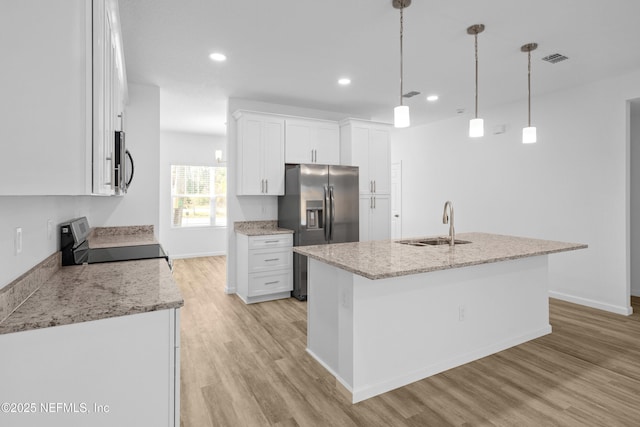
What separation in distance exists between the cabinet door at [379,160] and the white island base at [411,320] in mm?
2564

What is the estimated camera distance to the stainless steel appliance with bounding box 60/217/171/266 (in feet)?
7.25

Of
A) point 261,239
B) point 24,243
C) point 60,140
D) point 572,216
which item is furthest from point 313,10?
point 572,216

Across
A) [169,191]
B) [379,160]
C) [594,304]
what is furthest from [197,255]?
[594,304]

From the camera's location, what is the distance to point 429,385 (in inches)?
94.0

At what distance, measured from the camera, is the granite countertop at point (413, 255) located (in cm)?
201

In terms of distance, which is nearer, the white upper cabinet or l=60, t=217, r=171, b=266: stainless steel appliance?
l=60, t=217, r=171, b=266: stainless steel appliance

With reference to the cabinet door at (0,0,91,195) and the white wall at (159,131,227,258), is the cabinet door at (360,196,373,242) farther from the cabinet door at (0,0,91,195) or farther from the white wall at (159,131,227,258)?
the cabinet door at (0,0,91,195)

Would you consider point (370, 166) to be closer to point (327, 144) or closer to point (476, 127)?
point (327, 144)

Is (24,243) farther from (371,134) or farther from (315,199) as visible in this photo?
(371,134)

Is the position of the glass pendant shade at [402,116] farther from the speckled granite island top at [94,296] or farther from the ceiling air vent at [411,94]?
the ceiling air vent at [411,94]

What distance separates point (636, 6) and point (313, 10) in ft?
7.77

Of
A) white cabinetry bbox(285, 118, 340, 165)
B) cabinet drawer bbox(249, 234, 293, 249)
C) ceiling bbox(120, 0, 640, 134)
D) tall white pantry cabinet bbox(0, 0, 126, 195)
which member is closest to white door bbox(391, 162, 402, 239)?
white cabinetry bbox(285, 118, 340, 165)

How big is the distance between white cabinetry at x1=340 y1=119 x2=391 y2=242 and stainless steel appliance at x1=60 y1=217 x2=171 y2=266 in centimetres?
307

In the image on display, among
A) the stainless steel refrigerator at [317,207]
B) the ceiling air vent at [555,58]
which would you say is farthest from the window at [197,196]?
the ceiling air vent at [555,58]
